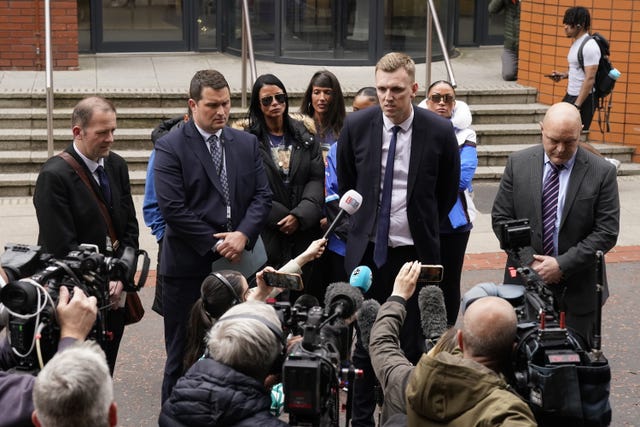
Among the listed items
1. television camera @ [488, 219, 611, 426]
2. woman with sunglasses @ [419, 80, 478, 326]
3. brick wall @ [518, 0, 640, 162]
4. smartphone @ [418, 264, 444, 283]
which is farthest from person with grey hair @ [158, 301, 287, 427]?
brick wall @ [518, 0, 640, 162]

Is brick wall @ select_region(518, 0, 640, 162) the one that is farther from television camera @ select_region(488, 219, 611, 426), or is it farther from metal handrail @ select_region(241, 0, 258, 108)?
television camera @ select_region(488, 219, 611, 426)

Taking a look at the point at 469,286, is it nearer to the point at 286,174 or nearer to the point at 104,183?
the point at 286,174

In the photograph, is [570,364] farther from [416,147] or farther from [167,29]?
[167,29]

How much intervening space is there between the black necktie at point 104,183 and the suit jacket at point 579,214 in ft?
7.26

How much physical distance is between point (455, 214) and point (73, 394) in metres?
3.84

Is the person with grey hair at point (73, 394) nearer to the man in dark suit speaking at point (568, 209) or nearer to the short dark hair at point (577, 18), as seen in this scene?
the man in dark suit speaking at point (568, 209)

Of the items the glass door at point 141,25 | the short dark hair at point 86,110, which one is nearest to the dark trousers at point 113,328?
the short dark hair at point 86,110

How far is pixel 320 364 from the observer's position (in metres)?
3.96

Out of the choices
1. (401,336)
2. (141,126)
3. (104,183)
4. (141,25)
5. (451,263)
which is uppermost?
(141,25)

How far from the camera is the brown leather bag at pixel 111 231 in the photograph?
235 inches

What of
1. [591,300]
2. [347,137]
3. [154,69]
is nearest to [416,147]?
[347,137]

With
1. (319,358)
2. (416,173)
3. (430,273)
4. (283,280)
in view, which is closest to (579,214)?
(416,173)

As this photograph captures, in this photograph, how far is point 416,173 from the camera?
6.11 m

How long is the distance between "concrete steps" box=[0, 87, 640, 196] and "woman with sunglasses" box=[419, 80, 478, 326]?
4877 mm
